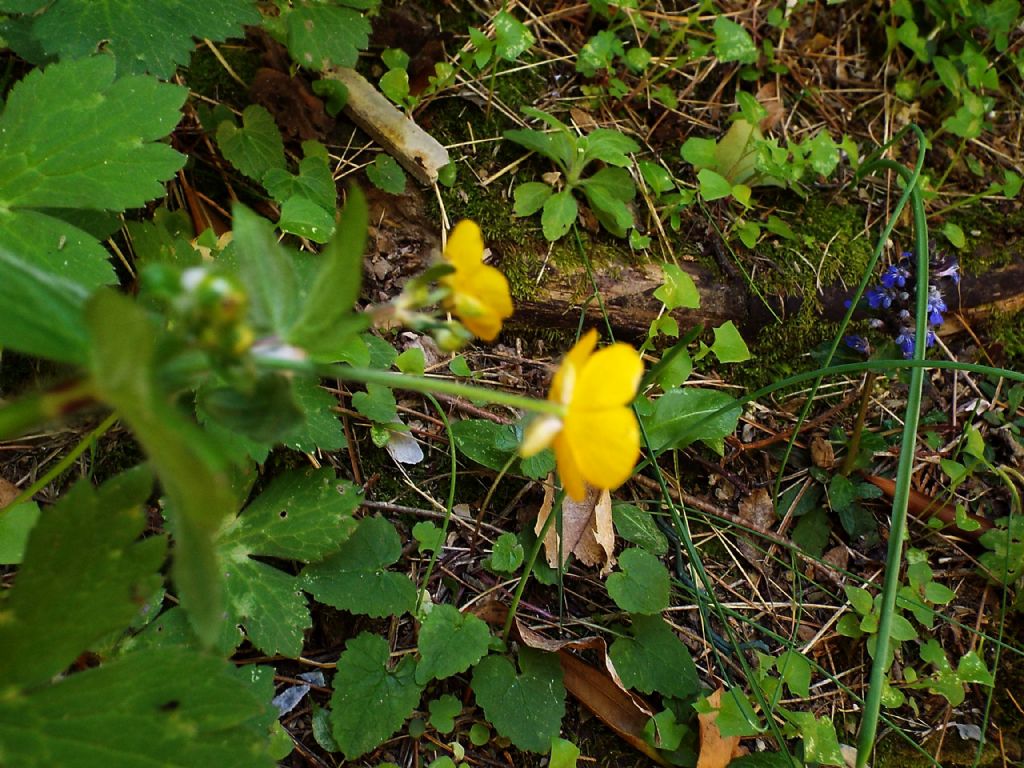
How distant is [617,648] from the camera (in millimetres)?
2020

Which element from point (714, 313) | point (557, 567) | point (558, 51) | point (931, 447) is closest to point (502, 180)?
point (558, 51)

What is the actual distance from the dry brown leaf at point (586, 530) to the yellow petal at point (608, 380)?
1209mm

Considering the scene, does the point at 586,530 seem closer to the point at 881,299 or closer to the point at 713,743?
the point at 713,743

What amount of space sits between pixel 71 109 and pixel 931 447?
2550 mm

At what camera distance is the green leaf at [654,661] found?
6.56 ft

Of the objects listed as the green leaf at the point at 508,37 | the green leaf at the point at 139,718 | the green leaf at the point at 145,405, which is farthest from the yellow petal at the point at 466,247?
the green leaf at the point at 508,37

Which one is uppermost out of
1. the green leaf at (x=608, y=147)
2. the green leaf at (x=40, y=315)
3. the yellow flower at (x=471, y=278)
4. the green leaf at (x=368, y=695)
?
the green leaf at (x=40, y=315)

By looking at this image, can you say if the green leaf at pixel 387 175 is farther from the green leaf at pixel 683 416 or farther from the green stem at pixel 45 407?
the green stem at pixel 45 407

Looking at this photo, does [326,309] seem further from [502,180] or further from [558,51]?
[558,51]

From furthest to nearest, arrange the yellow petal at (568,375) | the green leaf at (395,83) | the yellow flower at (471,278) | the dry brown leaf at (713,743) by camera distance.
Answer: the green leaf at (395,83) < the dry brown leaf at (713,743) < the yellow flower at (471,278) < the yellow petal at (568,375)

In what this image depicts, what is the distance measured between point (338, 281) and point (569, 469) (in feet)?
1.13

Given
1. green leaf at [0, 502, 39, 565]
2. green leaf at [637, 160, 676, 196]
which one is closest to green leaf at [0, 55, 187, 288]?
green leaf at [0, 502, 39, 565]

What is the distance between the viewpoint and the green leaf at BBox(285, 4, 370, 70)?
223cm

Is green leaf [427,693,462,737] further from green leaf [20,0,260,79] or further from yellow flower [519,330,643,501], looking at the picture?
green leaf [20,0,260,79]
